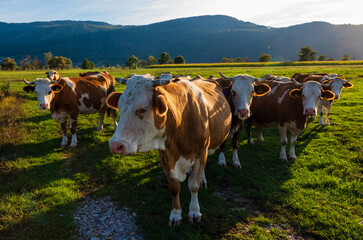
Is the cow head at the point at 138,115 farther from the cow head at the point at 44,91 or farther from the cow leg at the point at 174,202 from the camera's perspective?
the cow head at the point at 44,91

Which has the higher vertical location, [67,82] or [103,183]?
[67,82]

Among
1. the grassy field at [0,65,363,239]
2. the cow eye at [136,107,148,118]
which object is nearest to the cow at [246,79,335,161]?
the grassy field at [0,65,363,239]

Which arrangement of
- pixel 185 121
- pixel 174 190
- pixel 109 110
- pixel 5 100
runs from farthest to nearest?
pixel 5 100, pixel 109 110, pixel 174 190, pixel 185 121

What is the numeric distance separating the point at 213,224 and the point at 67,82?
7.60m

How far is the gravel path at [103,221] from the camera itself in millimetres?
4184

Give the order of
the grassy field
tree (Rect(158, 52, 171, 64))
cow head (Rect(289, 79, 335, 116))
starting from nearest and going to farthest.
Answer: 1. the grassy field
2. cow head (Rect(289, 79, 335, 116))
3. tree (Rect(158, 52, 171, 64))

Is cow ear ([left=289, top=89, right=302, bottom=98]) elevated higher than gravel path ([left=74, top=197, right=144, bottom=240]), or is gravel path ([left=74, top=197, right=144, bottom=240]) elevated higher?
cow ear ([left=289, top=89, right=302, bottom=98])

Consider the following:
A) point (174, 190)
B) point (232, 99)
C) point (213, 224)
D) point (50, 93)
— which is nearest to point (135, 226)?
point (174, 190)

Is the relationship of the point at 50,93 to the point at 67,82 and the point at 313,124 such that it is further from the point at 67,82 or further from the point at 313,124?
the point at 313,124

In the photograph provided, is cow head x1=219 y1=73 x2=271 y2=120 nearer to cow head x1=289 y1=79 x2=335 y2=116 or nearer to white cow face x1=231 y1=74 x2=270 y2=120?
white cow face x1=231 y1=74 x2=270 y2=120

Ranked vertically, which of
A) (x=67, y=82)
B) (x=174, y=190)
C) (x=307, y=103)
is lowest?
(x=174, y=190)

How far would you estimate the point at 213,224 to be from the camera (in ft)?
14.5

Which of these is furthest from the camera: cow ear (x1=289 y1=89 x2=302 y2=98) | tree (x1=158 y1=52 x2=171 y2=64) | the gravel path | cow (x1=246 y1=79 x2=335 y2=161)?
tree (x1=158 y1=52 x2=171 y2=64)

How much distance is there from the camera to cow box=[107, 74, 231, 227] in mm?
2943
